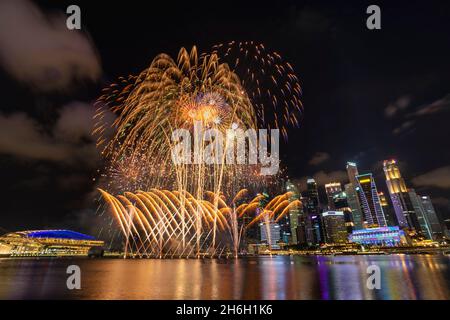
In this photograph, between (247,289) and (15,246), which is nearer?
(247,289)

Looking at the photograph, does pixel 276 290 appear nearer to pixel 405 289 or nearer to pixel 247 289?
pixel 247 289

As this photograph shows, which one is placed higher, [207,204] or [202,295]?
[207,204]
